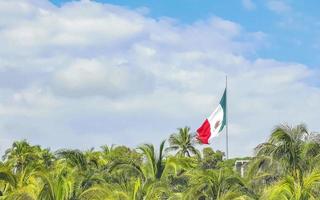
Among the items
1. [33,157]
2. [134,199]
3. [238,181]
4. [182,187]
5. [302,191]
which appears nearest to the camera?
[302,191]

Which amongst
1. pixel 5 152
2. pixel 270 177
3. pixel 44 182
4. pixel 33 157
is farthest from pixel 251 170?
pixel 5 152

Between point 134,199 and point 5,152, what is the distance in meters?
61.1

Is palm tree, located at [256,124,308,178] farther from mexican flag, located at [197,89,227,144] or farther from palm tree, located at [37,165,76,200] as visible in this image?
mexican flag, located at [197,89,227,144]

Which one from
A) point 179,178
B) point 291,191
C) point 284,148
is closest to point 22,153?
point 179,178

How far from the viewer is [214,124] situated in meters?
62.5

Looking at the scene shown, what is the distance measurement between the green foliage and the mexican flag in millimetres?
15102

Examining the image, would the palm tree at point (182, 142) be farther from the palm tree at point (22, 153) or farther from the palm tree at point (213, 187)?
the palm tree at point (213, 187)

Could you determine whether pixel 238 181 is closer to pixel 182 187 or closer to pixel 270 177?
pixel 270 177

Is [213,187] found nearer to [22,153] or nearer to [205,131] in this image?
[205,131]

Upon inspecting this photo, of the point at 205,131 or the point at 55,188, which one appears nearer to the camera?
the point at 55,188

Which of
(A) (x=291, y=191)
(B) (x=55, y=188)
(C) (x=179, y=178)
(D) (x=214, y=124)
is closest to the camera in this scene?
(A) (x=291, y=191)

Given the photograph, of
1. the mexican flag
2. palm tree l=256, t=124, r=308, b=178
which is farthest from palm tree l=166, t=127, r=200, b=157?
palm tree l=256, t=124, r=308, b=178

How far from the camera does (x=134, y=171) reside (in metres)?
42.8

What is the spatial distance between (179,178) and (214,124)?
775 inches
